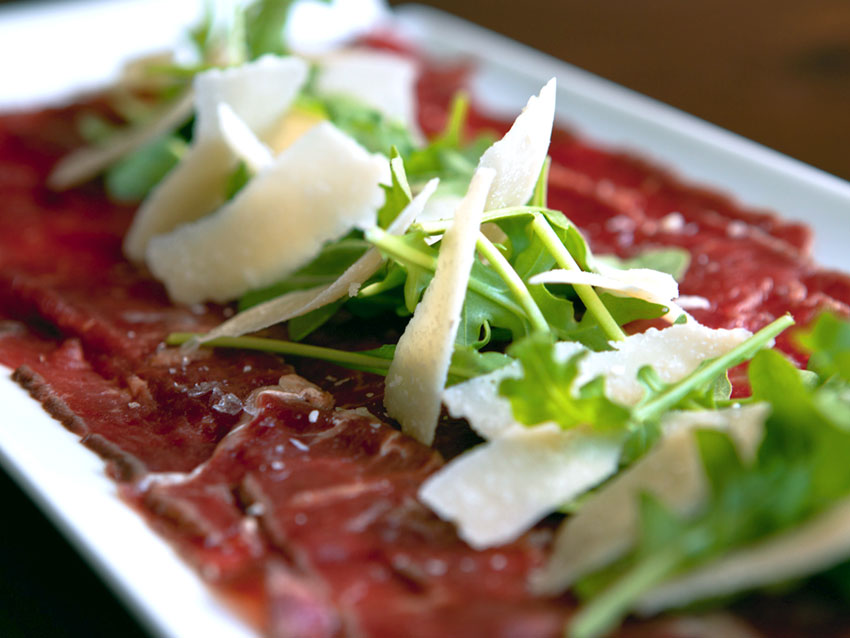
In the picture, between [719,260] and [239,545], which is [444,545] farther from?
[719,260]

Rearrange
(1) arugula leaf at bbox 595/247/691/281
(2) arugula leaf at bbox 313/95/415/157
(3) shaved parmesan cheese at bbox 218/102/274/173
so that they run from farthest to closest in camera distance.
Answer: (2) arugula leaf at bbox 313/95/415/157
(3) shaved parmesan cheese at bbox 218/102/274/173
(1) arugula leaf at bbox 595/247/691/281

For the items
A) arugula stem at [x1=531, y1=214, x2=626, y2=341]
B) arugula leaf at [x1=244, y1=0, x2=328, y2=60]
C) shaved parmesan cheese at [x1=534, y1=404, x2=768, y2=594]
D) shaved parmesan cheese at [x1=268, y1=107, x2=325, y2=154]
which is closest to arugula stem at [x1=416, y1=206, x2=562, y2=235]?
arugula stem at [x1=531, y1=214, x2=626, y2=341]

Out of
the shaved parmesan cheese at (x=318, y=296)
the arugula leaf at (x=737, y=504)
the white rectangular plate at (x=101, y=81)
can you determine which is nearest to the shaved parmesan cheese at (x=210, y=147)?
the shaved parmesan cheese at (x=318, y=296)

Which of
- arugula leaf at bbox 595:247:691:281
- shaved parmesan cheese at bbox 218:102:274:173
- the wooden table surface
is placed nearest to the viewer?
arugula leaf at bbox 595:247:691:281

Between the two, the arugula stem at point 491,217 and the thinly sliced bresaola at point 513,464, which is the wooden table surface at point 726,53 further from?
the thinly sliced bresaola at point 513,464

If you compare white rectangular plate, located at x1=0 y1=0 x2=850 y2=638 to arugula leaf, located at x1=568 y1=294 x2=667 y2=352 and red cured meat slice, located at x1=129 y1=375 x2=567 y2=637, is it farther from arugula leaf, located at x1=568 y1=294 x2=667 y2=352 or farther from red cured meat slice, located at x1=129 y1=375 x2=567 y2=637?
arugula leaf, located at x1=568 y1=294 x2=667 y2=352

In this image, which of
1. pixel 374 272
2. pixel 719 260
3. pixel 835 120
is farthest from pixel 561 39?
pixel 374 272

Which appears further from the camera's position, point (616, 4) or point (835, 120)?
point (616, 4)
